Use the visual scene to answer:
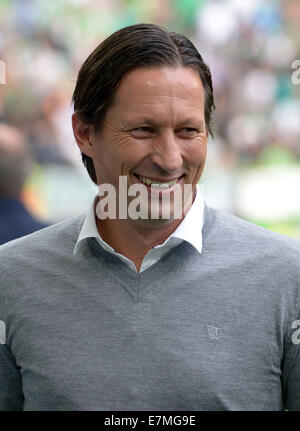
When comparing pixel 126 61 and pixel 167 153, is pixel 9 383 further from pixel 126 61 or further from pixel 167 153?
pixel 126 61

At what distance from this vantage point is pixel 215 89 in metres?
5.36

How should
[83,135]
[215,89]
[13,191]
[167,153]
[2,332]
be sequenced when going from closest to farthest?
[167,153], [2,332], [83,135], [13,191], [215,89]

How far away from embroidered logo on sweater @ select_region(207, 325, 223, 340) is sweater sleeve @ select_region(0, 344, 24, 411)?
1.26ft

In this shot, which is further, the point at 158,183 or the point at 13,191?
the point at 13,191

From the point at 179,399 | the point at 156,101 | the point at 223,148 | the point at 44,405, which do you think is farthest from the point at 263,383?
the point at 223,148

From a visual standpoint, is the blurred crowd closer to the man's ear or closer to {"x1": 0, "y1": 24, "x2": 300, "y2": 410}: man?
the man's ear

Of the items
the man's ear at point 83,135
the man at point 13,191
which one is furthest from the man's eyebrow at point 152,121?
the man at point 13,191

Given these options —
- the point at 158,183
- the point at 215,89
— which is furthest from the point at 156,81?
the point at 215,89

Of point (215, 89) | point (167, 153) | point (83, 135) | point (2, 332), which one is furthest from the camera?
point (215, 89)

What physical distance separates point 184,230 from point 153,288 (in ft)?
0.41

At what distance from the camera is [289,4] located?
550 cm

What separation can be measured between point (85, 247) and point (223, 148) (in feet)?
13.1

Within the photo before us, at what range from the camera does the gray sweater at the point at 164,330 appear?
1308 mm

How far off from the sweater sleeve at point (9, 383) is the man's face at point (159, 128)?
40cm
